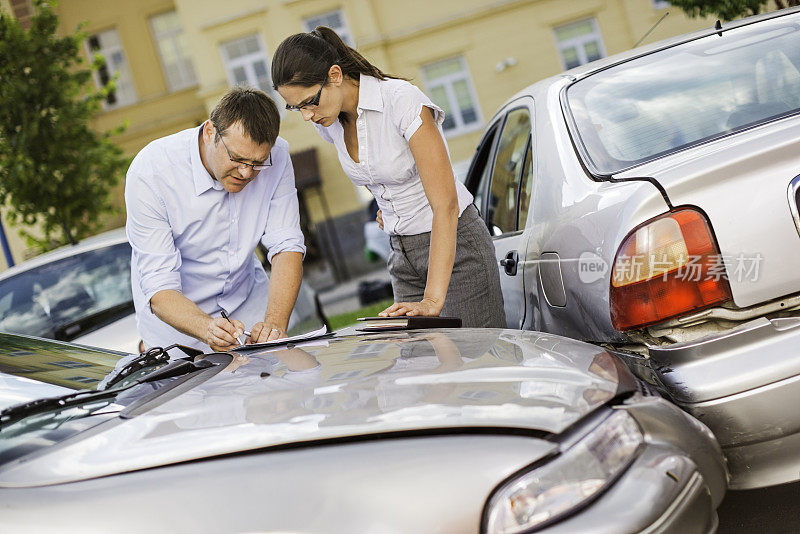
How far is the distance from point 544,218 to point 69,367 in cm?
158

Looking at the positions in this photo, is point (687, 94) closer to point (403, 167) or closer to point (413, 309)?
point (403, 167)

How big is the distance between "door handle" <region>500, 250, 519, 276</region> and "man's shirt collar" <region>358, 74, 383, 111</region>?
773 mm

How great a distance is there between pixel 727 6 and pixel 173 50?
16486 mm

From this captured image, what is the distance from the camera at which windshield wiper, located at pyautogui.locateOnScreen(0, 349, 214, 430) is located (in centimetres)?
186

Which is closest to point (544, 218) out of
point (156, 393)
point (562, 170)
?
point (562, 170)

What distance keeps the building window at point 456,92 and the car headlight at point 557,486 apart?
1819 cm

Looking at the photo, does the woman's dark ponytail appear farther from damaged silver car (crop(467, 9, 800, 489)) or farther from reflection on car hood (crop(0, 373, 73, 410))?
reflection on car hood (crop(0, 373, 73, 410))

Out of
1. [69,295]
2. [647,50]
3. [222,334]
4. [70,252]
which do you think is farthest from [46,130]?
[647,50]

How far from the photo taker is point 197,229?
3.20 m

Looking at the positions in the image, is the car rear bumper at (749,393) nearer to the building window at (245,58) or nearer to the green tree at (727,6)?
the green tree at (727,6)

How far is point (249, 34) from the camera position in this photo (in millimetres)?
19422

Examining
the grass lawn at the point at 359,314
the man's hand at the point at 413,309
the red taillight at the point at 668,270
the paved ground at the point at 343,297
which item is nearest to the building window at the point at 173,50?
the paved ground at the point at 343,297

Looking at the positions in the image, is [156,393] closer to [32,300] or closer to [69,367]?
[69,367]

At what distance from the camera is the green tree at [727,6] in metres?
7.57
